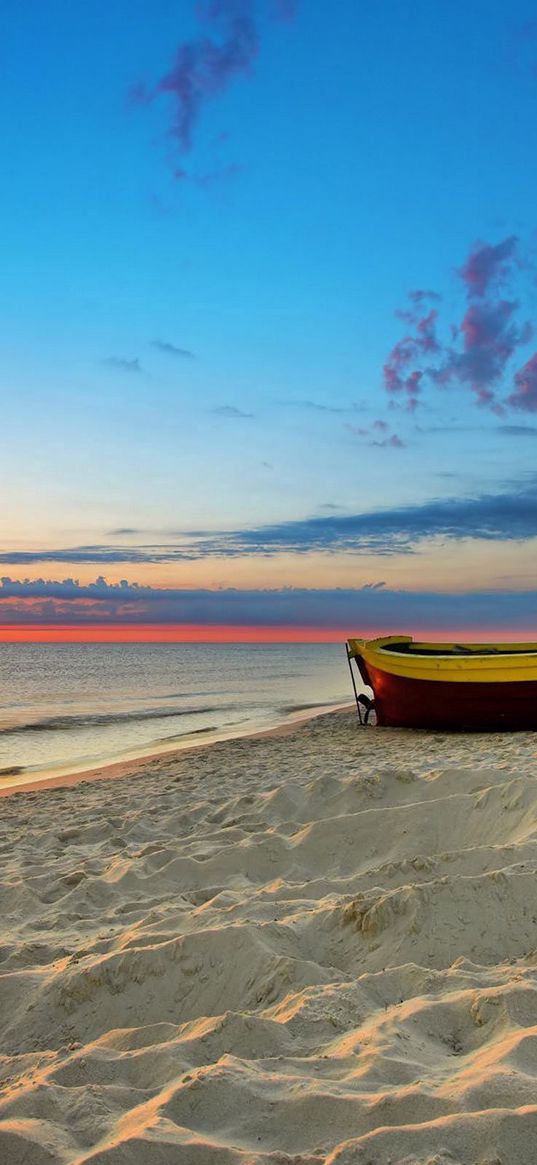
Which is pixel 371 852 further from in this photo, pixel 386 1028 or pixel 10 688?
pixel 10 688

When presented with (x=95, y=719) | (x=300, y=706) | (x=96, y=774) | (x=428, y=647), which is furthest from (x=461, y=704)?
(x=300, y=706)

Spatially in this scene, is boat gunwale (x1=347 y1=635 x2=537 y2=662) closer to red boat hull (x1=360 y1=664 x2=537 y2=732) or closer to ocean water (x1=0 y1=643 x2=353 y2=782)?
red boat hull (x1=360 y1=664 x2=537 y2=732)

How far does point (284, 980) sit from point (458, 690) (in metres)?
9.83

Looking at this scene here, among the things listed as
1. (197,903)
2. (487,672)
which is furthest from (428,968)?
(487,672)

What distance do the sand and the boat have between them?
6.21m

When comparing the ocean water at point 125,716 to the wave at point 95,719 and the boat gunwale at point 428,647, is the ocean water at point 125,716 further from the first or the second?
the boat gunwale at point 428,647

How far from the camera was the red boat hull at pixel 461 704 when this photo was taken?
12.4m

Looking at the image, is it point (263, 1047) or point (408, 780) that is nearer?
point (263, 1047)

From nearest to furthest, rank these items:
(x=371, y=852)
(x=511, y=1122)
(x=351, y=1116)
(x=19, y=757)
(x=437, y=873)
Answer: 1. (x=511, y=1122)
2. (x=351, y=1116)
3. (x=437, y=873)
4. (x=371, y=852)
5. (x=19, y=757)

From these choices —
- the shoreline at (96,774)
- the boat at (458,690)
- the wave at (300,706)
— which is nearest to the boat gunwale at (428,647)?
the boat at (458,690)

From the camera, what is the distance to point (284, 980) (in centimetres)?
351

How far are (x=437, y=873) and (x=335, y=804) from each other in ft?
6.50

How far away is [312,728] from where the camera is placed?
53.1ft

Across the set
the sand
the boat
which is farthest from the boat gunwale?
the sand
